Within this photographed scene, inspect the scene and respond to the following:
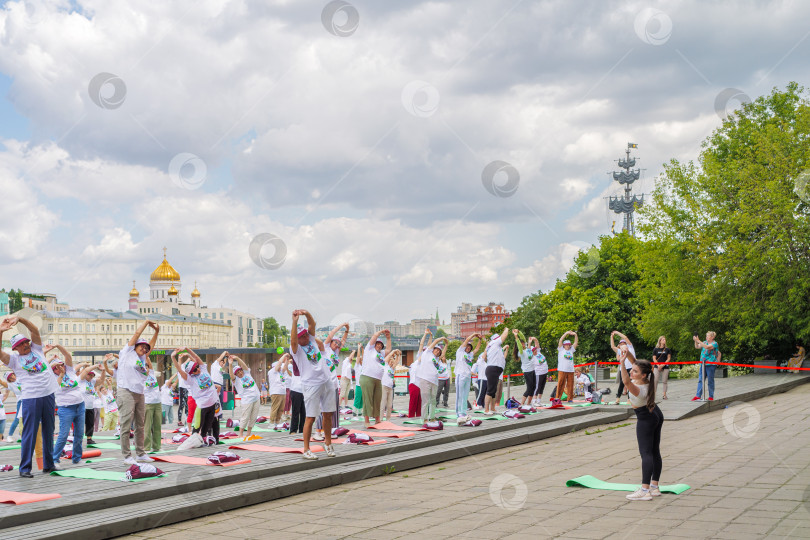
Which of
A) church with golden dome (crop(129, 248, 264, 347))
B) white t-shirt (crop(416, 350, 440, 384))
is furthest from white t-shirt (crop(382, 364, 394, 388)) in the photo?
church with golden dome (crop(129, 248, 264, 347))

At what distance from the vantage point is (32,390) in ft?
30.3

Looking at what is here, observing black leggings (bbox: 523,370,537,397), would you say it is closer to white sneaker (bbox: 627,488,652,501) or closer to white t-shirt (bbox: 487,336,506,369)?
white t-shirt (bbox: 487,336,506,369)

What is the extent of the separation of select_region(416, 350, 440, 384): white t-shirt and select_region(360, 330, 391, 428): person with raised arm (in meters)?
0.89

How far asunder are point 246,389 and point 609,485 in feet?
22.1

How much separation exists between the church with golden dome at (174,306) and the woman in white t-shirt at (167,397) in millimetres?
128088

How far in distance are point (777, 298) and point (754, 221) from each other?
3124mm

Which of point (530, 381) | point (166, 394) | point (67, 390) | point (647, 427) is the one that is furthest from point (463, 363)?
point (67, 390)

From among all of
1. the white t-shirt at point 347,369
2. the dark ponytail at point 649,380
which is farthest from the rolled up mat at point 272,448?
the white t-shirt at point 347,369

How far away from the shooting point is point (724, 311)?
3025 cm

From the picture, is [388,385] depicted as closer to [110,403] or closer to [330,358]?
[330,358]

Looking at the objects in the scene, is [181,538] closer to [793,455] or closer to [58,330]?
[793,455]

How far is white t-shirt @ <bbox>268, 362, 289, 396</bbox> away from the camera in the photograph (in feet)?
49.1

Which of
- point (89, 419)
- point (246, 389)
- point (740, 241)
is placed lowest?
point (89, 419)

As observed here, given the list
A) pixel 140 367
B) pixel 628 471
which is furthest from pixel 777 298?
pixel 140 367
